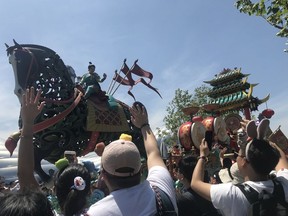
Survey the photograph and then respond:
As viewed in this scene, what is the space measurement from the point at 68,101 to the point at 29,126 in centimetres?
551

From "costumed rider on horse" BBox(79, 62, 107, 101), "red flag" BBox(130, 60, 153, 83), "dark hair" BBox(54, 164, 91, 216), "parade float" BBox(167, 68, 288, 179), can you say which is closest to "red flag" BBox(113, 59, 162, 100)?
"red flag" BBox(130, 60, 153, 83)

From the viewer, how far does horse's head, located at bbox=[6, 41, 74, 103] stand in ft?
23.0

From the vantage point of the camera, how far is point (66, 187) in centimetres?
232

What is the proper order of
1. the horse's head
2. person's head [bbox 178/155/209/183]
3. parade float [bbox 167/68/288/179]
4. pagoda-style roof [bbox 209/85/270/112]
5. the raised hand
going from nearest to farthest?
1. the raised hand
2. person's head [bbox 178/155/209/183]
3. the horse's head
4. parade float [bbox 167/68/288/179]
5. pagoda-style roof [bbox 209/85/270/112]

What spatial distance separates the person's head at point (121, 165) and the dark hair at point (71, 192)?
0.40m

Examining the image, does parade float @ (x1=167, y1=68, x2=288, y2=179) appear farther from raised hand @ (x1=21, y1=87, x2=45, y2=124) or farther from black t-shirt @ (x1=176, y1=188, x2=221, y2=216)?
raised hand @ (x1=21, y1=87, x2=45, y2=124)

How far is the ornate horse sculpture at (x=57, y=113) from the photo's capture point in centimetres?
704

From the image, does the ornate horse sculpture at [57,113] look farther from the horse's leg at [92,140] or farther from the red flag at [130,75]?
the red flag at [130,75]

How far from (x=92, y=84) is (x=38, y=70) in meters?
1.24

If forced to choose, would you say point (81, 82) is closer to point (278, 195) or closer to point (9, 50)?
point (9, 50)

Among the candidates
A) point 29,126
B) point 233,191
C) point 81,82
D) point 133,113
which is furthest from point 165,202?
point 81,82

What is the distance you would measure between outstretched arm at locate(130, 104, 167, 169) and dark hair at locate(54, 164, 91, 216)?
46cm

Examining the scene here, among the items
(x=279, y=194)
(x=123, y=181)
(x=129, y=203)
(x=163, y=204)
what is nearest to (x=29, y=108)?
(x=123, y=181)

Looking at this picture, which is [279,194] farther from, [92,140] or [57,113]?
[92,140]
